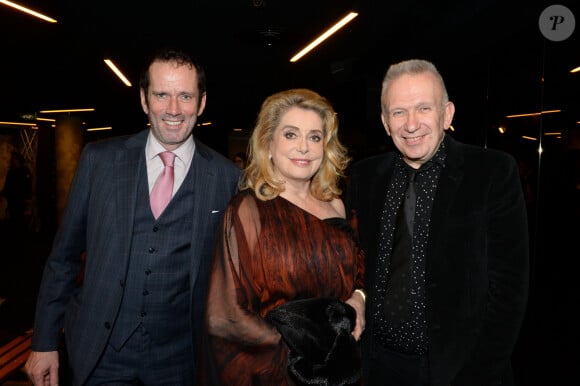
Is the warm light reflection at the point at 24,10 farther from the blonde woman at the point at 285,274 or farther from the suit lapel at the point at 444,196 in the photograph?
the suit lapel at the point at 444,196

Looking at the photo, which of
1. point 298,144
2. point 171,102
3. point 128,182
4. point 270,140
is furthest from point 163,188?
point 298,144

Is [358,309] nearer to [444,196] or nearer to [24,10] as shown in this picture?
[444,196]

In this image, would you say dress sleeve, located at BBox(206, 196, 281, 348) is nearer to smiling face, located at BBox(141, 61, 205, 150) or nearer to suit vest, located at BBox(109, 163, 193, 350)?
suit vest, located at BBox(109, 163, 193, 350)

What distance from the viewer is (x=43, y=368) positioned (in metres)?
1.78

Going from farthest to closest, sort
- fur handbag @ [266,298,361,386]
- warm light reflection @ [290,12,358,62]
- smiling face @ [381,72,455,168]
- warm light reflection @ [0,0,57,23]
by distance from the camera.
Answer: warm light reflection @ [290,12,358,62] → warm light reflection @ [0,0,57,23] → smiling face @ [381,72,455,168] → fur handbag @ [266,298,361,386]

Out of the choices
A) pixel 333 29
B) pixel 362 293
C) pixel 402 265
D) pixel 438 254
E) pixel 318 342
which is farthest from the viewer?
pixel 333 29

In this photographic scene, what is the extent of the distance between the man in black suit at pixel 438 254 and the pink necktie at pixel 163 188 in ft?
3.07

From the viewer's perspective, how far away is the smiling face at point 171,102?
1884 millimetres

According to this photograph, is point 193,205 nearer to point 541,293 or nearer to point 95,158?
point 95,158

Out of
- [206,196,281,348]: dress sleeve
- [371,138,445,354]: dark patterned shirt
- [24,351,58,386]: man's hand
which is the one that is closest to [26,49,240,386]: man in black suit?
[24,351,58,386]: man's hand

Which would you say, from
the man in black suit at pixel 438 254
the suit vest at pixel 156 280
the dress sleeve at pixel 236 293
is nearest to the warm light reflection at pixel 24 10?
the suit vest at pixel 156 280

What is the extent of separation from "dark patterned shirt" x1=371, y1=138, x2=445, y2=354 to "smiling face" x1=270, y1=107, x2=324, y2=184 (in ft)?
1.34

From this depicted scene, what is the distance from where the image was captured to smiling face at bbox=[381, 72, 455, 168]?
1795mm

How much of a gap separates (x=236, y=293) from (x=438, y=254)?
817mm
